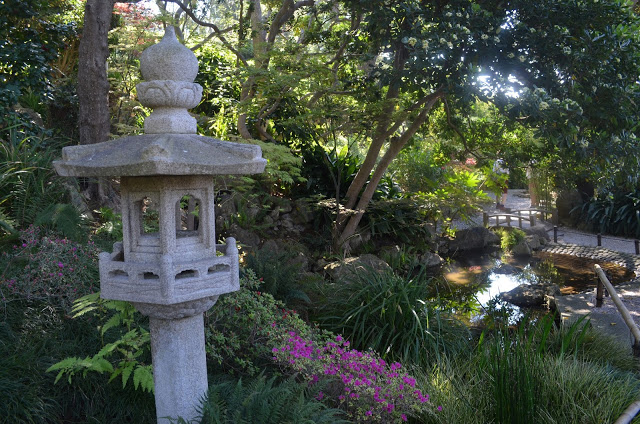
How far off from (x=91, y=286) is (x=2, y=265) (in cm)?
101

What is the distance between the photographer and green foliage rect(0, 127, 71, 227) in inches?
241

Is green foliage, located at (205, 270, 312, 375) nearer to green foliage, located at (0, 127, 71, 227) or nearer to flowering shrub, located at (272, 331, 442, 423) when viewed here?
flowering shrub, located at (272, 331, 442, 423)

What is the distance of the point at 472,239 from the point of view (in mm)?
12516

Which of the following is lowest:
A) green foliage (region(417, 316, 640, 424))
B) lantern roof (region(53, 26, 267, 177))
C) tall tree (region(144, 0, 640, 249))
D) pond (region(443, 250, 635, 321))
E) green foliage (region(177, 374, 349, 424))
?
pond (region(443, 250, 635, 321))

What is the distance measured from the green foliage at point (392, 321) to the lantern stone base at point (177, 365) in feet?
7.25

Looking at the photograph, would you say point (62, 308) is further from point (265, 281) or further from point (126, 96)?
point (126, 96)

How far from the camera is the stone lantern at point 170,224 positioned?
2.74 meters

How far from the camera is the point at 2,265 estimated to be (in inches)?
190

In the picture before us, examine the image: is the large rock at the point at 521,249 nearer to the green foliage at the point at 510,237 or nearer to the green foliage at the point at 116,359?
the green foliage at the point at 510,237

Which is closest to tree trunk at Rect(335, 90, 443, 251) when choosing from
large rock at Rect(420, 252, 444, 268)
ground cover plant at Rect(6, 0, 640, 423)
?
ground cover plant at Rect(6, 0, 640, 423)

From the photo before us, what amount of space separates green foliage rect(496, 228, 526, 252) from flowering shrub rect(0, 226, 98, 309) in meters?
10.5

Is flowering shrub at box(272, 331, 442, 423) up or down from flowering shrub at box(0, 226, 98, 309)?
down

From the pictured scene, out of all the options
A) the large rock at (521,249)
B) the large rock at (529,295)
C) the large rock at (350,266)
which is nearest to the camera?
the large rock at (350,266)

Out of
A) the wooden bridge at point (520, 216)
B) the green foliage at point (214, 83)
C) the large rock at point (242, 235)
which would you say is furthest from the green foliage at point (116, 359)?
the wooden bridge at point (520, 216)
